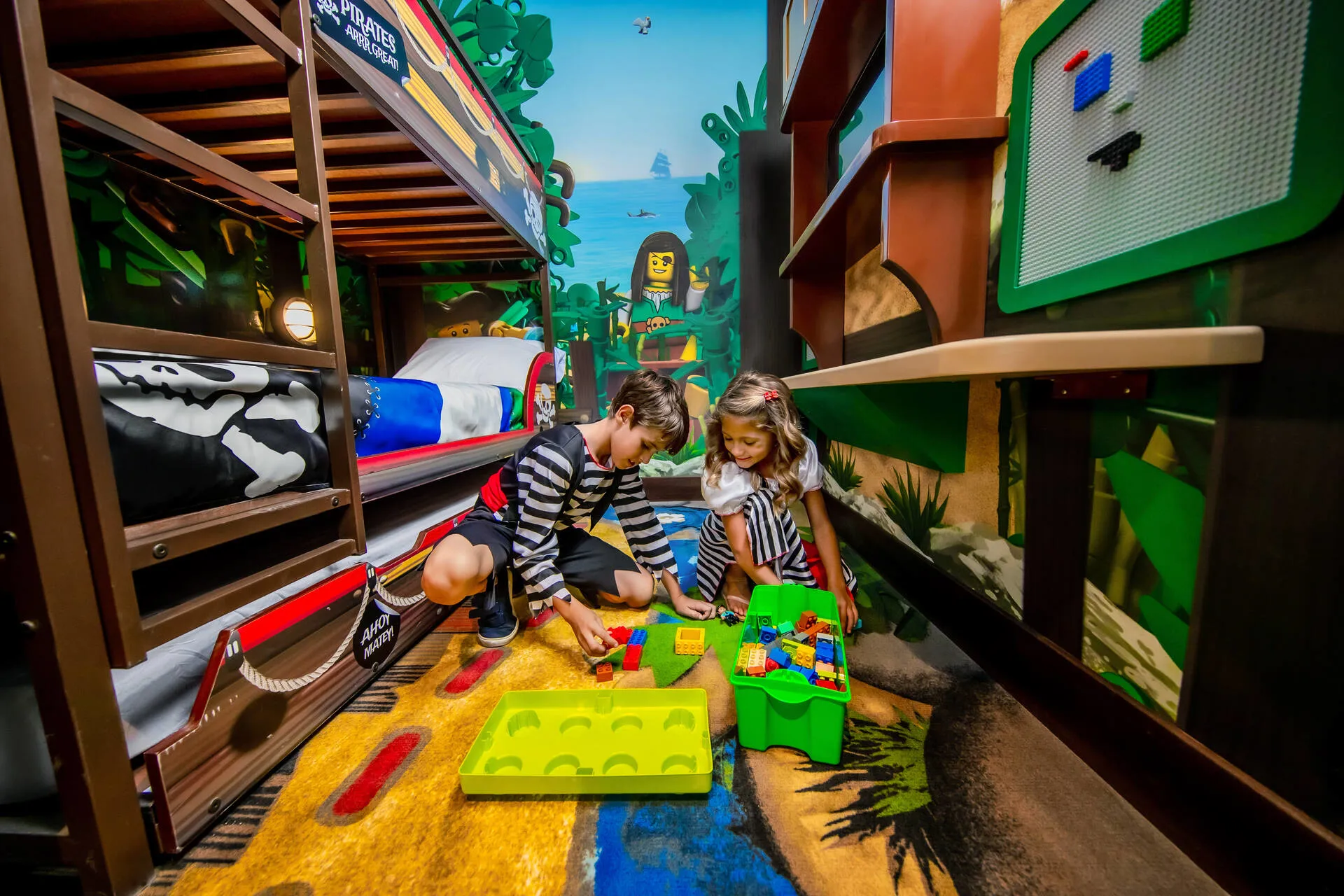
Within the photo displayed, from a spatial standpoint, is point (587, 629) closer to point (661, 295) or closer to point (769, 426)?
point (769, 426)

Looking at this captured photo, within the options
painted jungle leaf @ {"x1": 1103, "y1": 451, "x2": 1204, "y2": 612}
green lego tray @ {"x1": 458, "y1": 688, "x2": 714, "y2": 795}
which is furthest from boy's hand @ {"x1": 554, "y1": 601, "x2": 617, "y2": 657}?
painted jungle leaf @ {"x1": 1103, "y1": 451, "x2": 1204, "y2": 612}

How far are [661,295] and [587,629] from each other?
214cm

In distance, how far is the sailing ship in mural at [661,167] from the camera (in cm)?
264

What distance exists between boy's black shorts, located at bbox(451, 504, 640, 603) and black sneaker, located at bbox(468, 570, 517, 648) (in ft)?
0.15

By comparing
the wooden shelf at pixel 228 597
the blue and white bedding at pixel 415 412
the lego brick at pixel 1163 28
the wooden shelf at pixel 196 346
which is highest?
the lego brick at pixel 1163 28

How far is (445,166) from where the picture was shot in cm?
149

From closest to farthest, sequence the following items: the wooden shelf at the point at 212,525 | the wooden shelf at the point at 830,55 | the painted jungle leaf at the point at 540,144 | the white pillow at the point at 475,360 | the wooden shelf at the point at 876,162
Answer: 1. the wooden shelf at the point at 212,525
2. the wooden shelf at the point at 876,162
3. the wooden shelf at the point at 830,55
4. the white pillow at the point at 475,360
5. the painted jungle leaf at the point at 540,144

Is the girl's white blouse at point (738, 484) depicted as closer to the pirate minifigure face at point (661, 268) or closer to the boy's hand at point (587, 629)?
the boy's hand at point (587, 629)

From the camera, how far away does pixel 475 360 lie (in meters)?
2.32

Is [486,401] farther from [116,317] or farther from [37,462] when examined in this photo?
[37,462]

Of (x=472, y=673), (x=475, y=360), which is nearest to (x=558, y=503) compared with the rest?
(x=472, y=673)

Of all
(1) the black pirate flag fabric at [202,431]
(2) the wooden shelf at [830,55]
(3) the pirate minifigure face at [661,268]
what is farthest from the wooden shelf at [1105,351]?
(3) the pirate minifigure face at [661,268]

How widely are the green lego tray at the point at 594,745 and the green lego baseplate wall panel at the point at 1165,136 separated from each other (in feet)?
3.04

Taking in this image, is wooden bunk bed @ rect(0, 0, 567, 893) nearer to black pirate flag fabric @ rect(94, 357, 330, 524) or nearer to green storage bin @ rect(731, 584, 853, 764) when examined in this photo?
black pirate flag fabric @ rect(94, 357, 330, 524)
